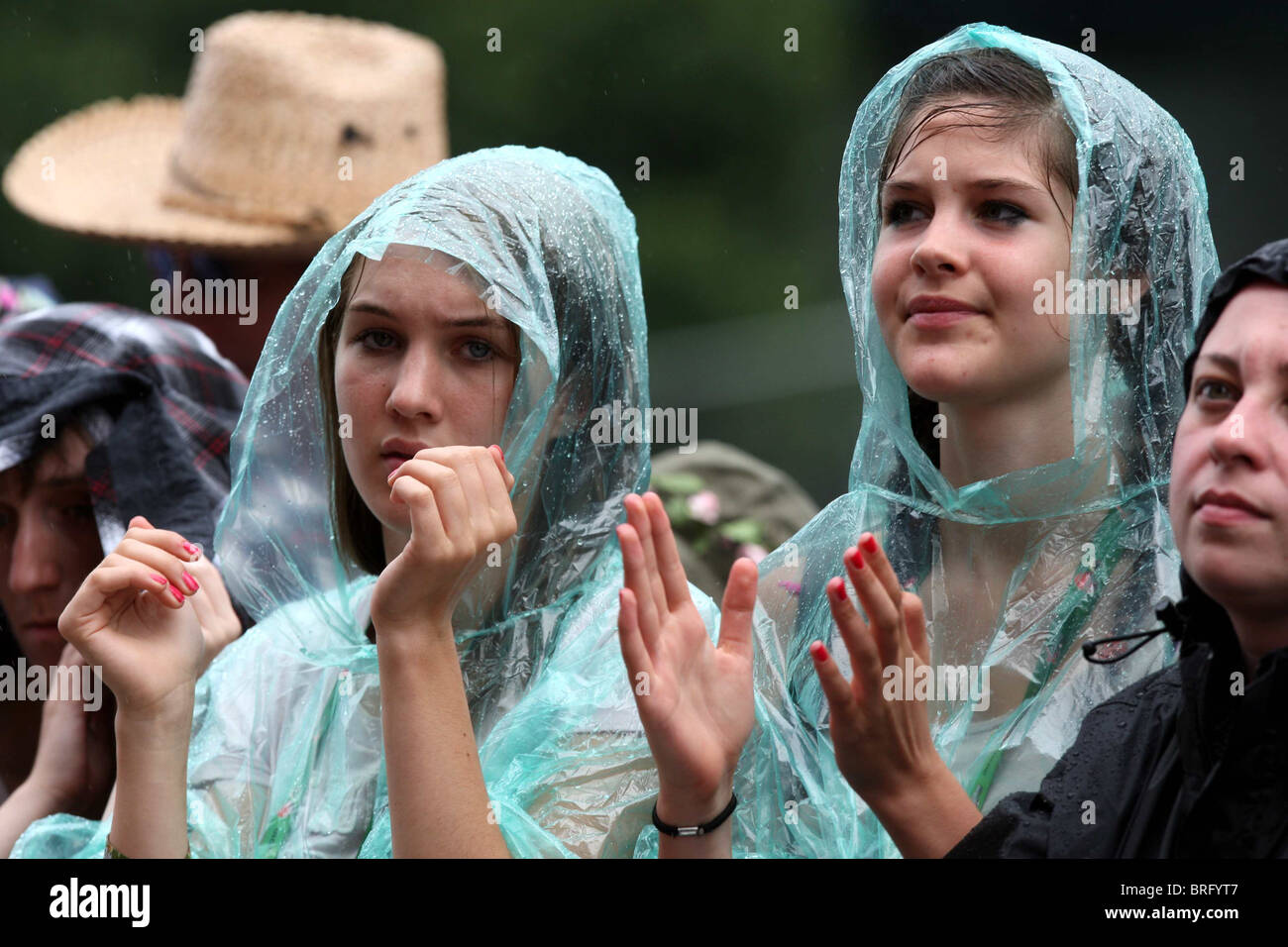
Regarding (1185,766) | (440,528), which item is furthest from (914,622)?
(440,528)

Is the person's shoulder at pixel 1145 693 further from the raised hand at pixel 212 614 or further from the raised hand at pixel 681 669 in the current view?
A: the raised hand at pixel 212 614

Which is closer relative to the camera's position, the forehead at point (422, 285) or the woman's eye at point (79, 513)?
the forehead at point (422, 285)

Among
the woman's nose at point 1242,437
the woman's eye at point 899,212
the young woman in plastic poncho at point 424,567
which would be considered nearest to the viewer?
the woman's nose at point 1242,437

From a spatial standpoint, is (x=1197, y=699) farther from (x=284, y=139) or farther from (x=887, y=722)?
(x=284, y=139)

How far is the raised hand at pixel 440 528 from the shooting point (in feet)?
6.96

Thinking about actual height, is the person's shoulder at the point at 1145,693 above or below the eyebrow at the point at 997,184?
below

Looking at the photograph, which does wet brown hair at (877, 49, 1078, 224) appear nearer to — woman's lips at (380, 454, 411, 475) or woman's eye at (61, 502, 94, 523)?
woman's lips at (380, 454, 411, 475)

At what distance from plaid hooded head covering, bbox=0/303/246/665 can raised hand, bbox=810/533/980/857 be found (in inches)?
57.8

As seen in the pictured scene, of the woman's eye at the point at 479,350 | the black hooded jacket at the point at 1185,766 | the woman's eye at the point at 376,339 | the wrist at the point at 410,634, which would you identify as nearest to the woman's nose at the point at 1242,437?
the black hooded jacket at the point at 1185,766

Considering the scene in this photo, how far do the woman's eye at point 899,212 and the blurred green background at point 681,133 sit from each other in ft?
8.88

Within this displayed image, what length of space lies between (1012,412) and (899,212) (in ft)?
1.08

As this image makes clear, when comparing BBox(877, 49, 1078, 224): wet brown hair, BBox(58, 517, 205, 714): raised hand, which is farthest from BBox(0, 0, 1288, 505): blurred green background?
BBox(58, 517, 205, 714): raised hand
